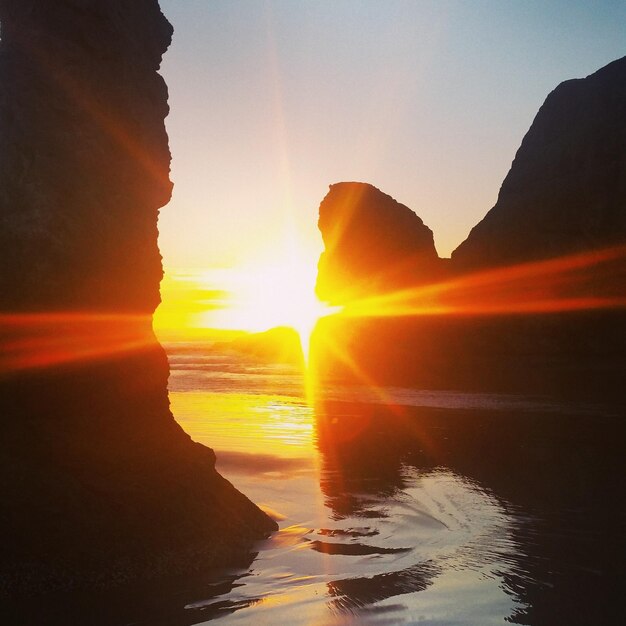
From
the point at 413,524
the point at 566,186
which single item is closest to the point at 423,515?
the point at 413,524

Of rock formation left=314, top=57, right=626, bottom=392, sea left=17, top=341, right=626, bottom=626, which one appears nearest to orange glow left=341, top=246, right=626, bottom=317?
rock formation left=314, top=57, right=626, bottom=392

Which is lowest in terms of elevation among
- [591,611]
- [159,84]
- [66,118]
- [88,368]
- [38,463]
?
[591,611]

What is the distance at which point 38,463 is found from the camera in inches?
321

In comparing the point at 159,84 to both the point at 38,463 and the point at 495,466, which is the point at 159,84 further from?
the point at 495,466

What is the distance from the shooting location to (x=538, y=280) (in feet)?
150

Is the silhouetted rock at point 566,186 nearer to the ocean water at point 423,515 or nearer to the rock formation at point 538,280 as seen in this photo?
the rock formation at point 538,280

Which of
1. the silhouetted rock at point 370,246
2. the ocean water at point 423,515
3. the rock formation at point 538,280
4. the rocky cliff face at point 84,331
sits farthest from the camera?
the silhouetted rock at point 370,246

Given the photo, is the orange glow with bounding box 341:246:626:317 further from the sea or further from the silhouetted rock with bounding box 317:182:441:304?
the sea

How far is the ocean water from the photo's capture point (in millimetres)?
7648

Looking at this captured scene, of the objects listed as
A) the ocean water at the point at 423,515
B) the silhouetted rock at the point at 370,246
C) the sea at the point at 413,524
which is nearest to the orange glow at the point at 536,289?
the silhouetted rock at the point at 370,246

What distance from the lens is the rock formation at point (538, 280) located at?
42969 mm

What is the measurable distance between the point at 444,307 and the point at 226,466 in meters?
36.8

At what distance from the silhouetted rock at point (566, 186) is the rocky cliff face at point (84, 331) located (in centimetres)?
4061

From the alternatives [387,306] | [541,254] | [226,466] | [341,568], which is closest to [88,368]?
[341,568]
